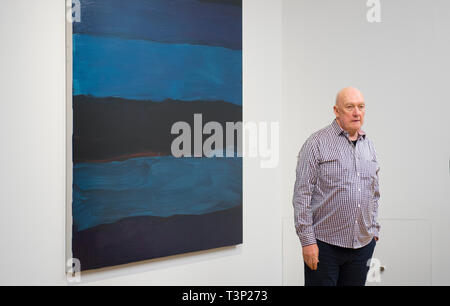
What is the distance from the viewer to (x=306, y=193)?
7.33 ft

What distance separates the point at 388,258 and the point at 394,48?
1373 millimetres

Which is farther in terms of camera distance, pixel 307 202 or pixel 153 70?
pixel 153 70

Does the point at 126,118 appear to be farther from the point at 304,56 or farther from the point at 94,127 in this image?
the point at 304,56

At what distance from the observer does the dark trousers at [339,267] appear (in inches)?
86.8

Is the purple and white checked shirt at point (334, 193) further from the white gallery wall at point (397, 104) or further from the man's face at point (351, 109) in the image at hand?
the white gallery wall at point (397, 104)

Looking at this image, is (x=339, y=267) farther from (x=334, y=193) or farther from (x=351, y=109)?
(x=351, y=109)

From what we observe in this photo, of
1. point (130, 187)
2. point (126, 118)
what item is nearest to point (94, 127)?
point (126, 118)

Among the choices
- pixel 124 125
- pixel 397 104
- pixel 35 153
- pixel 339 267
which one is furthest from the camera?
pixel 397 104

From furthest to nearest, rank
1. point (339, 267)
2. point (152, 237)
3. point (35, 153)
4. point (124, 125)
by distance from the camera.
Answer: point (152, 237)
point (124, 125)
point (339, 267)
point (35, 153)

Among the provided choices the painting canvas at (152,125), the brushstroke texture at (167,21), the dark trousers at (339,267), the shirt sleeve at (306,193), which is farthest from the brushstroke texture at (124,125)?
the dark trousers at (339,267)

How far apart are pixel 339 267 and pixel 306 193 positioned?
0.39 meters

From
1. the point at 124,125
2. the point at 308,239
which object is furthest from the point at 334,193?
the point at 124,125

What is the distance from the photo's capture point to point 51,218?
7.25ft

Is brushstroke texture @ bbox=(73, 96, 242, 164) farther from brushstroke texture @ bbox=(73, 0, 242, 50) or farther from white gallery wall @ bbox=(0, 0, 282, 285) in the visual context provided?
brushstroke texture @ bbox=(73, 0, 242, 50)
